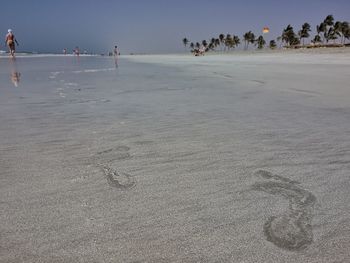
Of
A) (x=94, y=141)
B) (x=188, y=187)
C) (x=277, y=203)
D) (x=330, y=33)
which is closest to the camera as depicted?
(x=277, y=203)

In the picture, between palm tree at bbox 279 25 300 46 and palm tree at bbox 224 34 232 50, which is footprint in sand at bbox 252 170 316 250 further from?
palm tree at bbox 224 34 232 50

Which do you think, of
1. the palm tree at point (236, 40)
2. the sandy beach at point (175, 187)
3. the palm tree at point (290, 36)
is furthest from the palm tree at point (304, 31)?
the sandy beach at point (175, 187)

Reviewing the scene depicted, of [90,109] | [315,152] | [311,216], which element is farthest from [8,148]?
[315,152]

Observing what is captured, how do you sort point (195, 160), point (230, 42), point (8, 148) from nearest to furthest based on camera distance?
point (195, 160) → point (8, 148) → point (230, 42)

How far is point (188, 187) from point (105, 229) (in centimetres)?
68

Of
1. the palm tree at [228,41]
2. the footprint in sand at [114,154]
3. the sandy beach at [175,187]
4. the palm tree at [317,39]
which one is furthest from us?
the palm tree at [228,41]

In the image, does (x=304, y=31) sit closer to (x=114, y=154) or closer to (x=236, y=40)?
(x=236, y=40)

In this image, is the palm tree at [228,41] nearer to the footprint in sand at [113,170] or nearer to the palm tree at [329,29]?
the palm tree at [329,29]

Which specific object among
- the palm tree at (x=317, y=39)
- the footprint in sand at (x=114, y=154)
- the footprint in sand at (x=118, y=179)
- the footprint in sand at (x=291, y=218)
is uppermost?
the palm tree at (x=317, y=39)

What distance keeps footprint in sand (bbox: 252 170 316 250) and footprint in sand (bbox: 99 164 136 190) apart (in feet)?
2.68

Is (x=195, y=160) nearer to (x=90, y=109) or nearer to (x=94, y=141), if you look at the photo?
(x=94, y=141)

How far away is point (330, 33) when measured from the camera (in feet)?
307

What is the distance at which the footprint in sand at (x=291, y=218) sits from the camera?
59.7 inches

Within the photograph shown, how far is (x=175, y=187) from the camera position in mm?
2131
